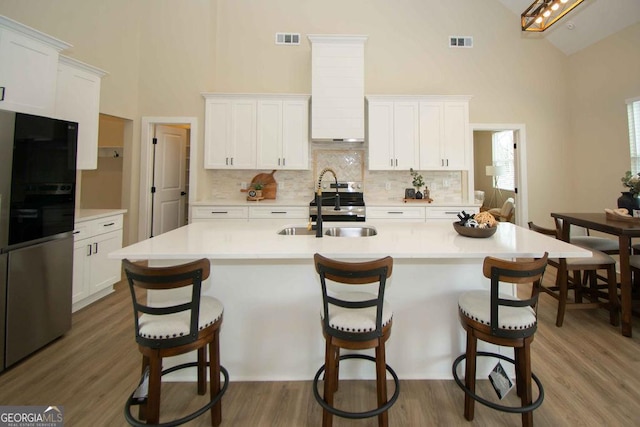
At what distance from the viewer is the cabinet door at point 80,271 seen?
282 cm

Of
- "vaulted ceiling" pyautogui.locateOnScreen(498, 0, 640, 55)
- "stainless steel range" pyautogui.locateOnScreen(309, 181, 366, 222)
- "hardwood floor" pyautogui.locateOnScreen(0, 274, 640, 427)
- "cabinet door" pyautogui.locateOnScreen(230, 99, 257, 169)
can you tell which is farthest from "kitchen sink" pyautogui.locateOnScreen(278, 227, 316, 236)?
"vaulted ceiling" pyautogui.locateOnScreen(498, 0, 640, 55)

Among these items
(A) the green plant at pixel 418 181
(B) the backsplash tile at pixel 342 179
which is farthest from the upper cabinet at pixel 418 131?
(B) the backsplash tile at pixel 342 179

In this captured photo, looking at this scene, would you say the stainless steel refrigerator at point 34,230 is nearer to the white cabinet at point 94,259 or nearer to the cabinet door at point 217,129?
the white cabinet at point 94,259

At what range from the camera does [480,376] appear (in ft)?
6.31

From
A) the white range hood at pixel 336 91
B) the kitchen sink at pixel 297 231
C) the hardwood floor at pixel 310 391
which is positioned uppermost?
the white range hood at pixel 336 91

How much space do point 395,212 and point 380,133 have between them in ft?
3.96

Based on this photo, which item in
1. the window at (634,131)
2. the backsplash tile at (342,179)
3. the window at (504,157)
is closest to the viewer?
the window at (634,131)

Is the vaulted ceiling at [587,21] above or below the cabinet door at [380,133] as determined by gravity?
above

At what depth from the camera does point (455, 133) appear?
435 cm

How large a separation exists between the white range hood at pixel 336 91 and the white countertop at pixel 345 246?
2.47 metres

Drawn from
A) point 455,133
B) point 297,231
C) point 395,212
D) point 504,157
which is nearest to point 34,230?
point 297,231

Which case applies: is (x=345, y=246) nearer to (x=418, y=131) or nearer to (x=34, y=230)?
(x=34, y=230)

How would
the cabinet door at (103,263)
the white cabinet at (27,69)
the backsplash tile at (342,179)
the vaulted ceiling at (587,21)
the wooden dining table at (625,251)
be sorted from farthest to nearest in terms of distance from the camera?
the backsplash tile at (342,179) → the vaulted ceiling at (587,21) → the cabinet door at (103,263) → the wooden dining table at (625,251) → the white cabinet at (27,69)

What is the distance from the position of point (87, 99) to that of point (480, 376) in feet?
14.2
